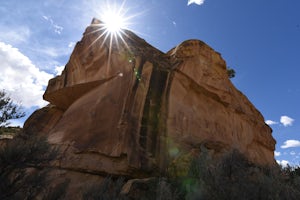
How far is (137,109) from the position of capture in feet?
38.9

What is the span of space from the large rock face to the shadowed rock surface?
48mm

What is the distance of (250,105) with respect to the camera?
70.3 ft

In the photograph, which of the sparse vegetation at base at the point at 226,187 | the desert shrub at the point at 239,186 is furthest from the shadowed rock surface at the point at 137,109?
the desert shrub at the point at 239,186

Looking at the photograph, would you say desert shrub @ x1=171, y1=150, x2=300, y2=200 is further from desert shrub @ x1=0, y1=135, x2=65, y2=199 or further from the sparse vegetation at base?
desert shrub @ x1=0, y1=135, x2=65, y2=199

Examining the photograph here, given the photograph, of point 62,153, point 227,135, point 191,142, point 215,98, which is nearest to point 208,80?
point 215,98

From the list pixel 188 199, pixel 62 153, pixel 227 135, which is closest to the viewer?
pixel 188 199

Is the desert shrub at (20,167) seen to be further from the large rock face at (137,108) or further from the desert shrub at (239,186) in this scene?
the desert shrub at (239,186)

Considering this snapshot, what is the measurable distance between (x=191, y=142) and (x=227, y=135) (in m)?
4.75

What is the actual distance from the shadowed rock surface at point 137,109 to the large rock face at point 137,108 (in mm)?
48

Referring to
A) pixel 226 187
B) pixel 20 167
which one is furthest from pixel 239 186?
pixel 20 167

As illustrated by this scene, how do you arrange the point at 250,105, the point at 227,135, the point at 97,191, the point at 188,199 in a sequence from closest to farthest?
the point at 188,199 < the point at 97,191 < the point at 227,135 < the point at 250,105

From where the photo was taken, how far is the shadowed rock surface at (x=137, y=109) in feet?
35.2

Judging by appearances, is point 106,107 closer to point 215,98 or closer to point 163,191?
point 163,191

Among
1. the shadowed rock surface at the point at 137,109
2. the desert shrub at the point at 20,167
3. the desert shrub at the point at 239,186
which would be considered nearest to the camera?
the desert shrub at the point at 239,186
